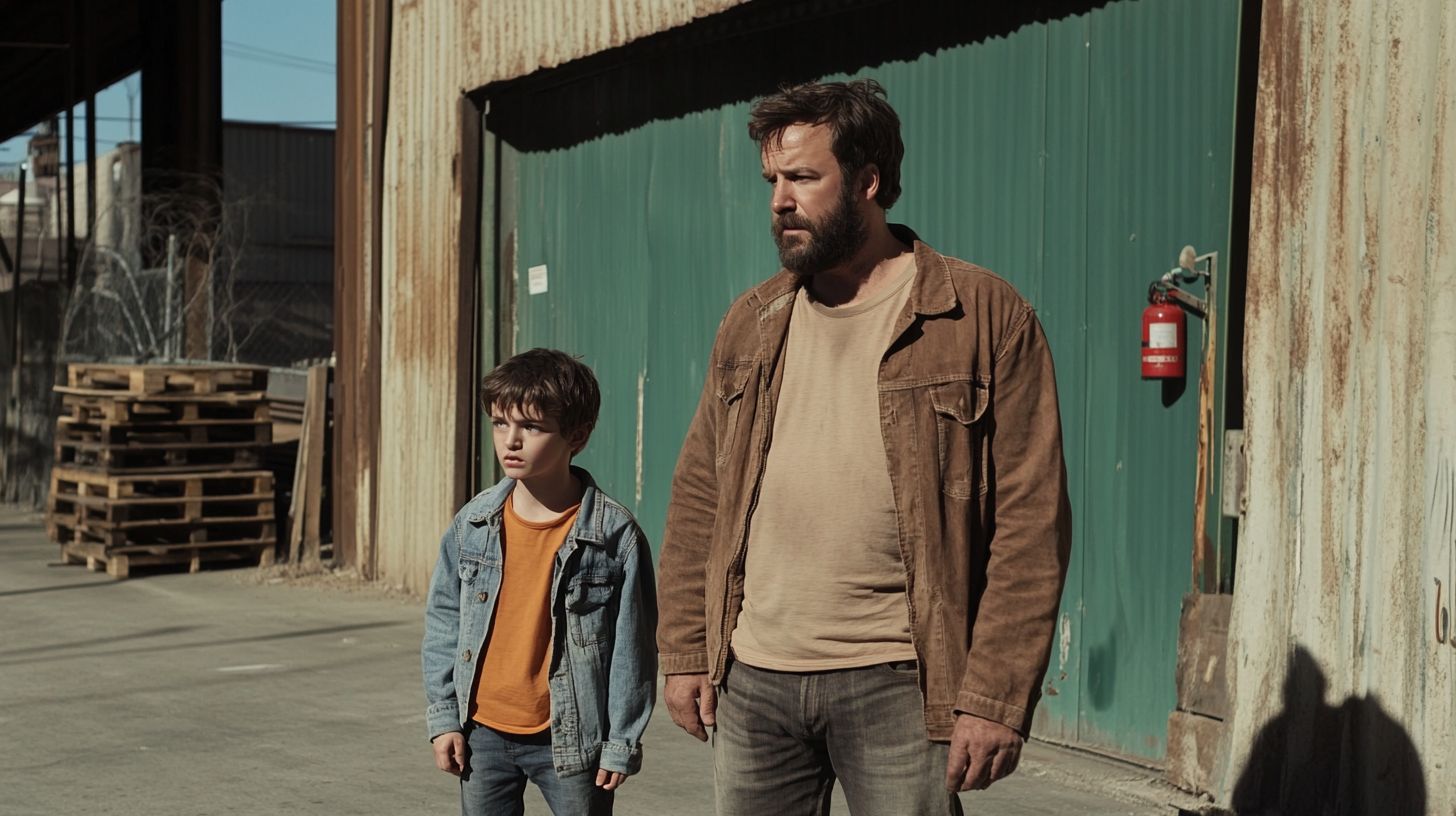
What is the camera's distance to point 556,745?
361 cm

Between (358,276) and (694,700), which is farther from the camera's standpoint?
(358,276)

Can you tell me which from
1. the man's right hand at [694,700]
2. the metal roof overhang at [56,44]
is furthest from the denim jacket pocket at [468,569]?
the metal roof overhang at [56,44]

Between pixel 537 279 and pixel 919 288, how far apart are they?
7.02 m

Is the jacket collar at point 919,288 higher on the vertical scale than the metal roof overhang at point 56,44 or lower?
lower

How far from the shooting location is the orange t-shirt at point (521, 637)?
3.66 m

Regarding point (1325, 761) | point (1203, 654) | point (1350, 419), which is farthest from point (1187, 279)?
point (1325, 761)

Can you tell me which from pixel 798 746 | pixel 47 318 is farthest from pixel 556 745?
pixel 47 318

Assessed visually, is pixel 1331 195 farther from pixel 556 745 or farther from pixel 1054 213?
pixel 556 745

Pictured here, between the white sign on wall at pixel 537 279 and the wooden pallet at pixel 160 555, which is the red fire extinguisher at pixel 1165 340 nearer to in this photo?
the white sign on wall at pixel 537 279

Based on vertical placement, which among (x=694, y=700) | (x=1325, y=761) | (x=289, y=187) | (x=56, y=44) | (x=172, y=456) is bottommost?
(x=1325, y=761)

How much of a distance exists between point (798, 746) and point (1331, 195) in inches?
112

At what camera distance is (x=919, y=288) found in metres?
3.05

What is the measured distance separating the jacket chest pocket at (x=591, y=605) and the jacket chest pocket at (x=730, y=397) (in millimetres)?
590

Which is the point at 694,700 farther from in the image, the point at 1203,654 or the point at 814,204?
the point at 1203,654
